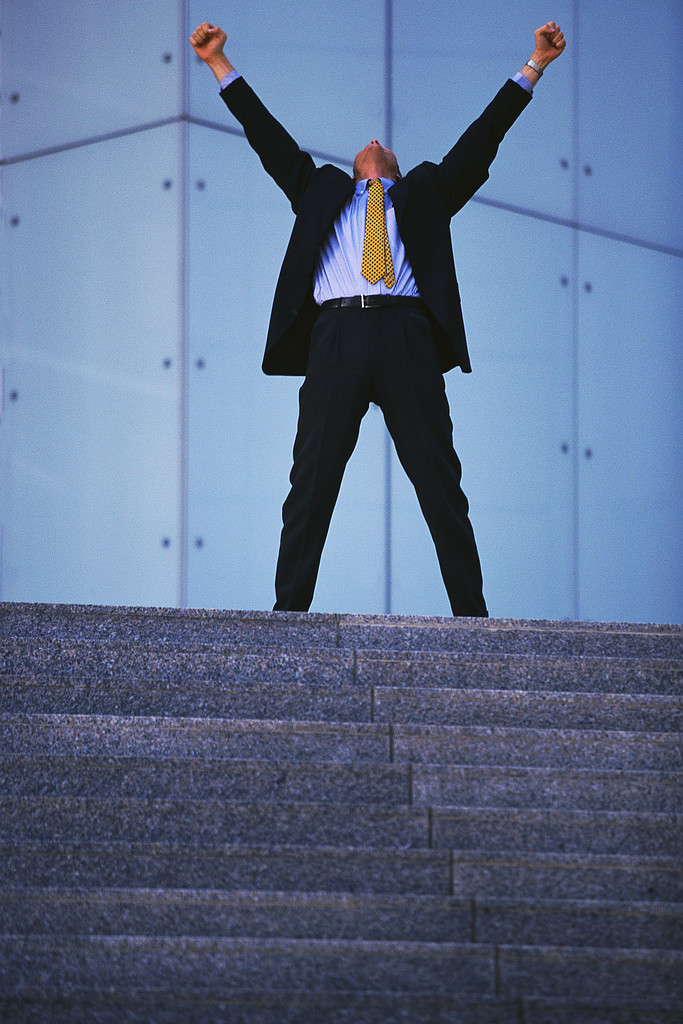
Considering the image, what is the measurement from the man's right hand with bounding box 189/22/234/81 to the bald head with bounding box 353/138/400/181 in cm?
54

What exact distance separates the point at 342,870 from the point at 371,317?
226 centimetres

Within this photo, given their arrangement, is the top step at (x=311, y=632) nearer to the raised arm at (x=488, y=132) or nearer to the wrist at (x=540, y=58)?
the raised arm at (x=488, y=132)

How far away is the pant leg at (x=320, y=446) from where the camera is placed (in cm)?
432

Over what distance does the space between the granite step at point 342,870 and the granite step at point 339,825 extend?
0.08 metres

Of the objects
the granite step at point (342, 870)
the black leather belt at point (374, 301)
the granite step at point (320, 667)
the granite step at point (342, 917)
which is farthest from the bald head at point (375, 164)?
the granite step at point (342, 917)

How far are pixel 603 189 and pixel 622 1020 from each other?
6.57 metres

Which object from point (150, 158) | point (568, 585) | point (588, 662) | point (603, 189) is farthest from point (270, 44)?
point (588, 662)

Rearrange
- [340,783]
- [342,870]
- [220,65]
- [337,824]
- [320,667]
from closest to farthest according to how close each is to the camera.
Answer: [342,870], [337,824], [340,783], [320,667], [220,65]

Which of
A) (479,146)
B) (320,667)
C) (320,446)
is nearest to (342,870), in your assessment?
(320,667)

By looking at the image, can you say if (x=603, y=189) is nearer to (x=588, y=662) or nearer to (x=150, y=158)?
(x=150, y=158)

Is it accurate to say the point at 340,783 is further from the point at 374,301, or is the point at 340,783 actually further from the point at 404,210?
the point at 404,210

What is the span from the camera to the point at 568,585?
7.88 m

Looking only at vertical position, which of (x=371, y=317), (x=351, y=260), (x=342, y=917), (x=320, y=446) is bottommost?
(x=342, y=917)

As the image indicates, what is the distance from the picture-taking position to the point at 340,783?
9.36ft
